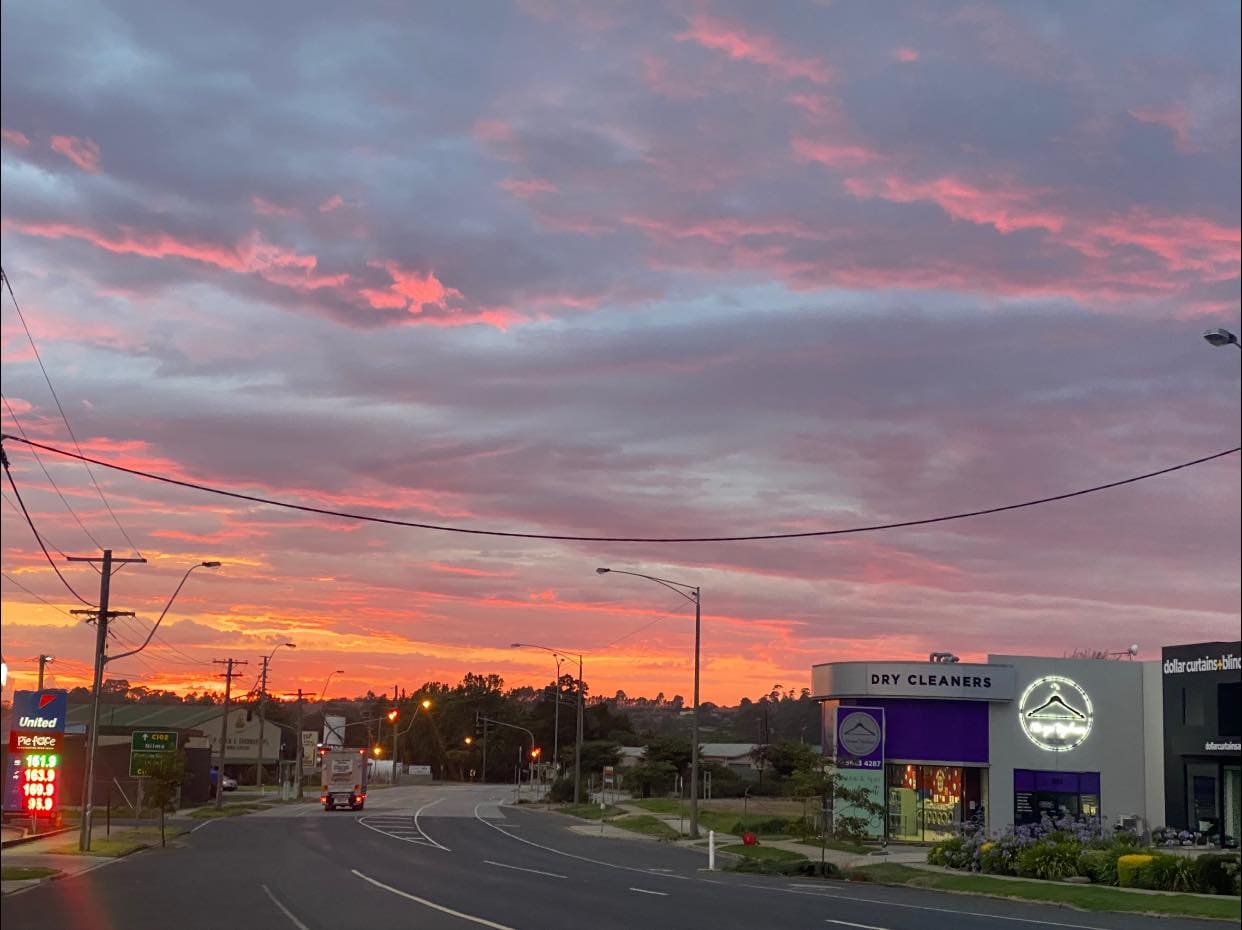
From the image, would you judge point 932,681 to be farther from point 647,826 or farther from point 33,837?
point 33,837

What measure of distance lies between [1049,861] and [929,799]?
20.4m

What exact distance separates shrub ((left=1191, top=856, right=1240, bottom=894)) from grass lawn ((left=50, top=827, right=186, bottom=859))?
31.4m

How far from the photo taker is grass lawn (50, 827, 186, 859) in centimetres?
4300

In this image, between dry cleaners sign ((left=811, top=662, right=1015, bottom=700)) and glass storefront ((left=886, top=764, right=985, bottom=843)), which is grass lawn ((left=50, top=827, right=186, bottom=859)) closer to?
dry cleaners sign ((left=811, top=662, right=1015, bottom=700))

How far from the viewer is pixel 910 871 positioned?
39.2 meters

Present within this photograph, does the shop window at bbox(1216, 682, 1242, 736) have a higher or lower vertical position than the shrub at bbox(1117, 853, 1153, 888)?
higher

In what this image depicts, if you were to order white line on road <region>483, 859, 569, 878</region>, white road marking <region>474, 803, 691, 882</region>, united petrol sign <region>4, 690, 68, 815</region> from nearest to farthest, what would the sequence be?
white line on road <region>483, 859, 569, 878</region>
white road marking <region>474, 803, 691, 882</region>
united petrol sign <region>4, 690, 68, 815</region>

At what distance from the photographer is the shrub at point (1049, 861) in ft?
117

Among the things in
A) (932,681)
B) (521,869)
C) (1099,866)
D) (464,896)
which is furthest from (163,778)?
(1099,866)

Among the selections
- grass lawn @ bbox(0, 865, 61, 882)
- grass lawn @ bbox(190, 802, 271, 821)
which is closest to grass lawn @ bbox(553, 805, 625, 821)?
grass lawn @ bbox(190, 802, 271, 821)

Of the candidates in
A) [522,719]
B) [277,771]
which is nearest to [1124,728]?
[277,771]

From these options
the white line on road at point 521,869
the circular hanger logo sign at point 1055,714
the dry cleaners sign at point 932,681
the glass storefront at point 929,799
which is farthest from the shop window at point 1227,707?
the white line on road at point 521,869

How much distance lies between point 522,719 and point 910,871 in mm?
156497

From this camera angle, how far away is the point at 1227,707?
5028 cm
